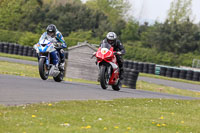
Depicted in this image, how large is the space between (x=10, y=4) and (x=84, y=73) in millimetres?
37017

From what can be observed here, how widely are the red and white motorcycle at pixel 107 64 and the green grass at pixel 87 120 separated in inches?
152

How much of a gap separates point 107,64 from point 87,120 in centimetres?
682

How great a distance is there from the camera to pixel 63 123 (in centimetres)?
710

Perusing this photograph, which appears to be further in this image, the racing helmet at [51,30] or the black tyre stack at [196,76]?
the black tyre stack at [196,76]

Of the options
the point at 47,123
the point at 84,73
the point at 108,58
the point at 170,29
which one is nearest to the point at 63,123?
the point at 47,123

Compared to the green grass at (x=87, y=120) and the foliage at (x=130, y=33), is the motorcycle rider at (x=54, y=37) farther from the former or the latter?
the foliage at (x=130, y=33)

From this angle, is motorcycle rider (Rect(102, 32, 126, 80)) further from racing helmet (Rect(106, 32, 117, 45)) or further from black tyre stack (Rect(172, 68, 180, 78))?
black tyre stack (Rect(172, 68, 180, 78))

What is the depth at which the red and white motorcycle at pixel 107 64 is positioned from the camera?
46.0 ft

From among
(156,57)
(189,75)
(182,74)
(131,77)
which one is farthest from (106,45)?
(156,57)

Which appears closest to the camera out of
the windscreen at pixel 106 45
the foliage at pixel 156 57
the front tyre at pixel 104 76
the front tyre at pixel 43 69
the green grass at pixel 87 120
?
the green grass at pixel 87 120

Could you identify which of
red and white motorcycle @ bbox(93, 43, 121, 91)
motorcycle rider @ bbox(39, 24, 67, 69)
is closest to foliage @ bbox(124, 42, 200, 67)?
red and white motorcycle @ bbox(93, 43, 121, 91)

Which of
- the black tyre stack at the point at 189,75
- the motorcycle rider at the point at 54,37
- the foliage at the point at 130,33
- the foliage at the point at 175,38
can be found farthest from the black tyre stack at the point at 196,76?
the foliage at the point at 130,33

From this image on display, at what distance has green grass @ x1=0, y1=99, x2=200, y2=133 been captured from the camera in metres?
6.66

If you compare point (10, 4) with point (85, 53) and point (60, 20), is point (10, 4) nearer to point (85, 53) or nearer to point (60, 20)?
point (60, 20)
